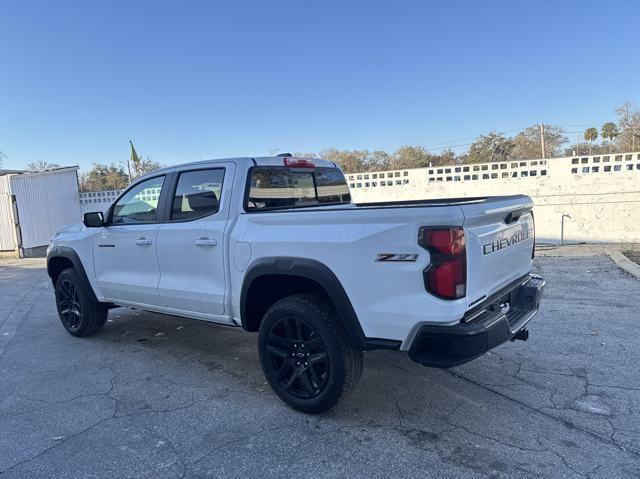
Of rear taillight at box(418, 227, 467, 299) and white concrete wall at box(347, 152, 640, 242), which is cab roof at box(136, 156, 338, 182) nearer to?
rear taillight at box(418, 227, 467, 299)

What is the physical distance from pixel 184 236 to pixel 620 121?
4830 centimetres

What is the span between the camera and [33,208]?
15.0 metres

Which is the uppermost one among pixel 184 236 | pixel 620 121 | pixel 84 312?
pixel 620 121

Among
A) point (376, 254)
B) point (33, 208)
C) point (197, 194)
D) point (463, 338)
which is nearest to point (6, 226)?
point (33, 208)

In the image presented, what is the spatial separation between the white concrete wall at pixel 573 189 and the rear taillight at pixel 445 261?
416 inches

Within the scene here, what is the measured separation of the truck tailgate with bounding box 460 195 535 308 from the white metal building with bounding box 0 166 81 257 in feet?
51.1

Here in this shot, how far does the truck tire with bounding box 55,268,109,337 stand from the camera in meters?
5.33

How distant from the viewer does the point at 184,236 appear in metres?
3.99

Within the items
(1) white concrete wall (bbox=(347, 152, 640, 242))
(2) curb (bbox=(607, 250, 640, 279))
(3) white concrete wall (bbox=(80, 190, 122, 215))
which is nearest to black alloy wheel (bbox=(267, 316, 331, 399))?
(2) curb (bbox=(607, 250, 640, 279))

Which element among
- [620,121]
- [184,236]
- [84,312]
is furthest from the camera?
[620,121]

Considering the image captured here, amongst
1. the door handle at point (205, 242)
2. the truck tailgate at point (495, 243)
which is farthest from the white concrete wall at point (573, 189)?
the door handle at point (205, 242)

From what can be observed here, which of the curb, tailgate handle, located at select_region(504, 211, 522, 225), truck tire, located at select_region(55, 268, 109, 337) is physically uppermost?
tailgate handle, located at select_region(504, 211, 522, 225)

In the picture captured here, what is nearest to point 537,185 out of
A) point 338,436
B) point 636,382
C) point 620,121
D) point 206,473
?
point 636,382

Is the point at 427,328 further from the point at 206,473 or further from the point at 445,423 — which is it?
the point at 206,473
